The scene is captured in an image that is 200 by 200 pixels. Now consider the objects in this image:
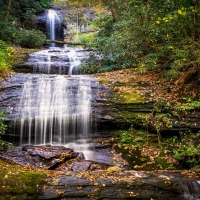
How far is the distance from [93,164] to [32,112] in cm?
334

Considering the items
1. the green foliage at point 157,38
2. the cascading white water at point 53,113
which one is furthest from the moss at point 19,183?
the green foliage at point 157,38

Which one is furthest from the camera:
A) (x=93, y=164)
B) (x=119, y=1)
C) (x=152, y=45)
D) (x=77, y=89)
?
(x=119, y=1)

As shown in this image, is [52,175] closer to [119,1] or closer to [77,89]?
[77,89]

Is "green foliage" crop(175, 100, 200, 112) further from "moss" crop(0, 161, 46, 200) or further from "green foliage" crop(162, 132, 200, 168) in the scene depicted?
"moss" crop(0, 161, 46, 200)

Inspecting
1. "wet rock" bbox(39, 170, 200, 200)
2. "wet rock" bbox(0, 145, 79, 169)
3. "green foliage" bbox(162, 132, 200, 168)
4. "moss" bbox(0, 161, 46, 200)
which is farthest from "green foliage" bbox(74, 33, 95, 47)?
"moss" bbox(0, 161, 46, 200)

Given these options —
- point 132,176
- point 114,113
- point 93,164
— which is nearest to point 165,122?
point 114,113

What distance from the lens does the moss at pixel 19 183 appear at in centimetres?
421

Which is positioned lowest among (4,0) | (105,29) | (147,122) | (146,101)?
(147,122)

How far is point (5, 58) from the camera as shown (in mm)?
13133

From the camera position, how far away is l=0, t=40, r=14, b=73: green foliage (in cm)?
1146

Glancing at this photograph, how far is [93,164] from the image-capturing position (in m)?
6.84

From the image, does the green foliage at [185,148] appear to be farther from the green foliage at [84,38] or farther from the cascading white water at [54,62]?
the green foliage at [84,38]

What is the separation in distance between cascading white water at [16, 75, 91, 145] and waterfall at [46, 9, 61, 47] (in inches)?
537

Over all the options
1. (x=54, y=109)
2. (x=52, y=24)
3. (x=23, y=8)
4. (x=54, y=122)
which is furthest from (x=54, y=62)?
(x=52, y=24)
